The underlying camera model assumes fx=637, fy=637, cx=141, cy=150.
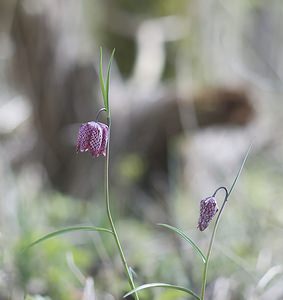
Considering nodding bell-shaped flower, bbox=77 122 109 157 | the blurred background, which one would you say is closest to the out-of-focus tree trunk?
the blurred background

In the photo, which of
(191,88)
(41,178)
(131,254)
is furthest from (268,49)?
(131,254)

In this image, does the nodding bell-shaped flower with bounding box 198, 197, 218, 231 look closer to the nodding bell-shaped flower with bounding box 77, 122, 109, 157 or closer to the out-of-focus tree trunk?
the nodding bell-shaped flower with bounding box 77, 122, 109, 157

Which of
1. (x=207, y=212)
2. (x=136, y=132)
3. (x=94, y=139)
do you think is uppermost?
(x=94, y=139)

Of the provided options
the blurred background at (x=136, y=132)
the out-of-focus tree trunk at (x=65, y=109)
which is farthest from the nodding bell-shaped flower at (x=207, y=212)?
the out-of-focus tree trunk at (x=65, y=109)

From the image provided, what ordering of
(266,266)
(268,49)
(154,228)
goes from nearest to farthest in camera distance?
(266,266)
(154,228)
(268,49)

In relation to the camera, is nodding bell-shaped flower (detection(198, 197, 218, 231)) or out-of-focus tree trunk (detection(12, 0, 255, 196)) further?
out-of-focus tree trunk (detection(12, 0, 255, 196))

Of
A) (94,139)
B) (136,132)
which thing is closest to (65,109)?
(136,132)

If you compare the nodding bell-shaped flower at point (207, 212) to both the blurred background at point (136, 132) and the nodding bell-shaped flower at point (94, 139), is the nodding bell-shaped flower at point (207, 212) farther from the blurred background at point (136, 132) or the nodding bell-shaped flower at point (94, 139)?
the blurred background at point (136, 132)

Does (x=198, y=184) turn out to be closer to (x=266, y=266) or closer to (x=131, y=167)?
(x=131, y=167)

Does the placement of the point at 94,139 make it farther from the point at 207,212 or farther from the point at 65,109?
the point at 65,109
